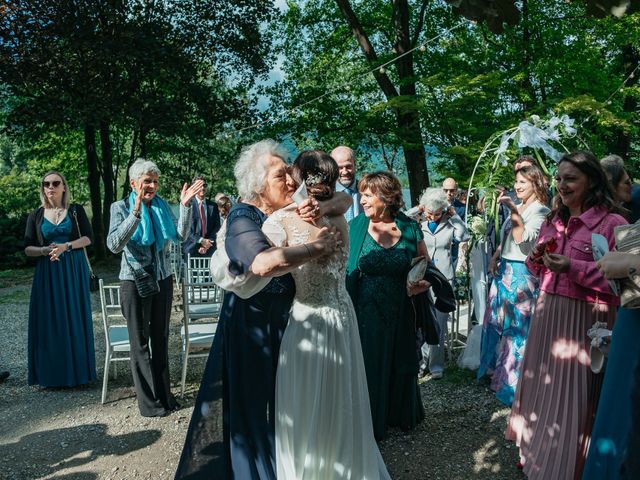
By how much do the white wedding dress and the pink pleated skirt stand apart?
4.20ft

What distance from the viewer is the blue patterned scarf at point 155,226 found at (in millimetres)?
4836

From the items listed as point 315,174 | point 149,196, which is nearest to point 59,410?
point 149,196

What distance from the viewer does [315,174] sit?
301 cm

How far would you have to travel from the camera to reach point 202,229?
33.8 feet

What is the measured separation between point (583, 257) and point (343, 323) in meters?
1.56

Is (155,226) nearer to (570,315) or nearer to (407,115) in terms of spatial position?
(570,315)

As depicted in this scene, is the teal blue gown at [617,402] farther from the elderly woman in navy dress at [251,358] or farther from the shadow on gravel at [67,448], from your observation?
the shadow on gravel at [67,448]

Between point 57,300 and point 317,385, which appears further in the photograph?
point 57,300

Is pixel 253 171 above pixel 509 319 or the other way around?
above

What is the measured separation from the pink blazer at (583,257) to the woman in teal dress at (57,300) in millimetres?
4739

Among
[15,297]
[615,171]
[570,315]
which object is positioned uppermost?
[615,171]

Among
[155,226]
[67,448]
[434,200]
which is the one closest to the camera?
[67,448]

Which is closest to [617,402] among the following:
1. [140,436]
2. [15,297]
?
[140,436]

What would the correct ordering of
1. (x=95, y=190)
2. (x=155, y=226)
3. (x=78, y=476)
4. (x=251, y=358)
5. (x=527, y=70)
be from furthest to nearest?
1. (x=95, y=190)
2. (x=527, y=70)
3. (x=155, y=226)
4. (x=78, y=476)
5. (x=251, y=358)
